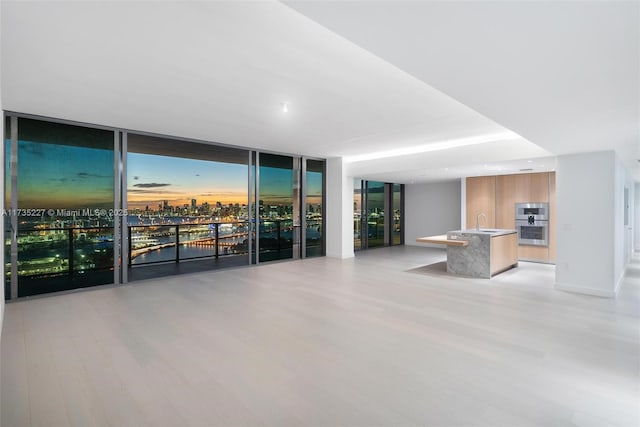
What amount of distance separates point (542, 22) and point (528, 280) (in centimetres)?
559

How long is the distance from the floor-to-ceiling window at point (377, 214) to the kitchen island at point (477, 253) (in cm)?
438

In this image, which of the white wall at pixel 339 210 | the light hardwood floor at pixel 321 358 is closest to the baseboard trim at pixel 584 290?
the light hardwood floor at pixel 321 358

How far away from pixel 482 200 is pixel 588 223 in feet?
12.2

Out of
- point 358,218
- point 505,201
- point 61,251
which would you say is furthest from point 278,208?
point 505,201

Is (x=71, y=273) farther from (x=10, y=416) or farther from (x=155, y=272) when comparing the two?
(x=10, y=416)

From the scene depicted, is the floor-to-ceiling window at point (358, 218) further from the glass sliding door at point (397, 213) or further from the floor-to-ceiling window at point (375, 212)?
the glass sliding door at point (397, 213)

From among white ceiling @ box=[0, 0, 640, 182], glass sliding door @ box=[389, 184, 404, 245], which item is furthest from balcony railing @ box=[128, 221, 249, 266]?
glass sliding door @ box=[389, 184, 404, 245]

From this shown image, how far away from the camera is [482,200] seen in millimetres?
8805

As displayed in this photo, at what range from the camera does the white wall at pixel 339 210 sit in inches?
345

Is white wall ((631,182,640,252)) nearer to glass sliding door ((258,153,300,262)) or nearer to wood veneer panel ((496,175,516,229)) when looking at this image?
wood veneer panel ((496,175,516,229))

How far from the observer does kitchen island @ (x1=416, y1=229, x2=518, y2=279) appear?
20.4ft

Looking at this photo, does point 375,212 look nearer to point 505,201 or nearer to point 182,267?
point 505,201

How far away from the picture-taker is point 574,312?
4145 mm

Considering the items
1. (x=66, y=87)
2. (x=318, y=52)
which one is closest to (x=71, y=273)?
(x=66, y=87)
